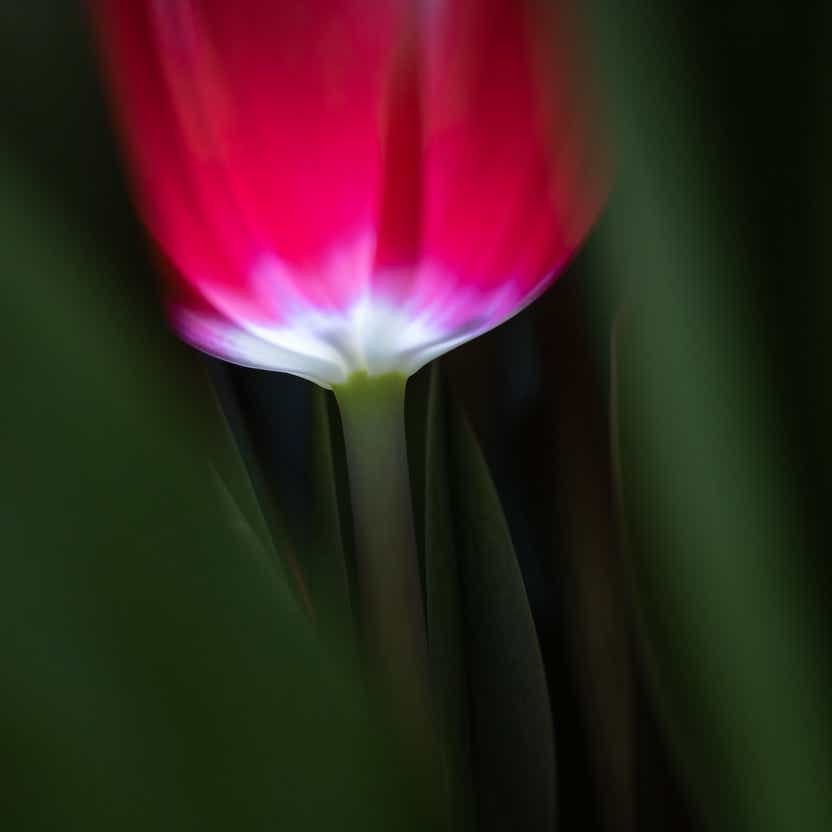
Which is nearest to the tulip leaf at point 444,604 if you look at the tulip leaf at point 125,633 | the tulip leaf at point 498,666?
the tulip leaf at point 498,666

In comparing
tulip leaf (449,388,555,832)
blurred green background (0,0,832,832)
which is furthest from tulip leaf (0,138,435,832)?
tulip leaf (449,388,555,832)

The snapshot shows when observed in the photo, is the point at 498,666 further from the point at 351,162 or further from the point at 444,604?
the point at 351,162

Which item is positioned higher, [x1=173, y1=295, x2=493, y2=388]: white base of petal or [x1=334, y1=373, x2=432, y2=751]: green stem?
[x1=173, y1=295, x2=493, y2=388]: white base of petal

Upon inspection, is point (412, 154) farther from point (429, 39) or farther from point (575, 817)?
point (575, 817)

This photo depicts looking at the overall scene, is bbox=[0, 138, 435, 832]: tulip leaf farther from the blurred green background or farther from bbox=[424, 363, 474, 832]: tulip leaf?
bbox=[424, 363, 474, 832]: tulip leaf

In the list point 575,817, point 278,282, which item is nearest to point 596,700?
point 575,817

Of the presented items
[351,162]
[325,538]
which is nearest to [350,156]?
[351,162]
